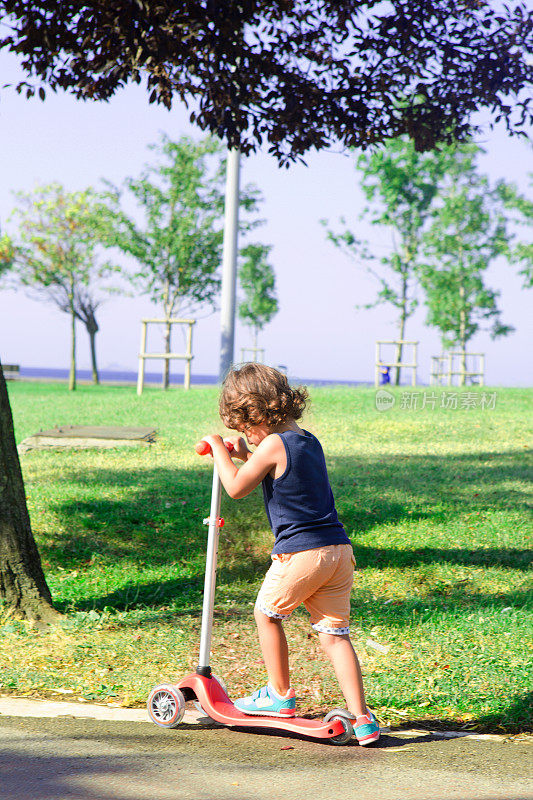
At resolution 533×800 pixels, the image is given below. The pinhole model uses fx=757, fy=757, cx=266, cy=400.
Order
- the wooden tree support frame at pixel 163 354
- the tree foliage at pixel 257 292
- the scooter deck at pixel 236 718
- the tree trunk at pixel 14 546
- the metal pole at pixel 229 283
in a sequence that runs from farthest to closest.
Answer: the tree foliage at pixel 257 292 < the wooden tree support frame at pixel 163 354 < the metal pole at pixel 229 283 < the tree trunk at pixel 14 546 < the scooter deck at pixel 236 718

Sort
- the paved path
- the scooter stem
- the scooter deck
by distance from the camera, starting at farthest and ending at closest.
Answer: the scooter stem → the scooter deck → the paved path

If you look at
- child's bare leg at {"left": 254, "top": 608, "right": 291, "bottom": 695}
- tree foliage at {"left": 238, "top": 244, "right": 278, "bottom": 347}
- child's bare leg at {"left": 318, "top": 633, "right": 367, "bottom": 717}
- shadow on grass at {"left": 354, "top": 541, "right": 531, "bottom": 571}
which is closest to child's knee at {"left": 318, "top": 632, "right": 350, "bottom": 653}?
child's bare leg at {"left": 318, "top": 633, "right": 367, "bottom": 717}

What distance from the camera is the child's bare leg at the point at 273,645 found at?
10.5 ft

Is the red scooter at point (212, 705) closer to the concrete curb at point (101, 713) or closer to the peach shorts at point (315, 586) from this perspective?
the concrete curb at point (101, 713)

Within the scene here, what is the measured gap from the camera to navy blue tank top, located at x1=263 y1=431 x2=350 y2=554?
10.3 feet

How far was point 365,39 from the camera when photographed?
21.0 feet

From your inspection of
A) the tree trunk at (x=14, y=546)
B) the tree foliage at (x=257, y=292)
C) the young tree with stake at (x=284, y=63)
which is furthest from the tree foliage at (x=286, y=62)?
the tree foliage at (x=257, y=292)

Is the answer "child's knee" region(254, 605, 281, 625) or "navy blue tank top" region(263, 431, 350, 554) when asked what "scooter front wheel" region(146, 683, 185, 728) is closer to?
"child's knee" region(254, 605, 281, 625)

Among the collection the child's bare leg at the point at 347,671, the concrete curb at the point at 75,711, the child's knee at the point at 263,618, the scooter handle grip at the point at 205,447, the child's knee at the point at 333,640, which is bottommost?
the concrete curb at the point at 75,711

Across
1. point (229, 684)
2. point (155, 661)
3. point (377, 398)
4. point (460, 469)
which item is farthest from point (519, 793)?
point (377, 398)

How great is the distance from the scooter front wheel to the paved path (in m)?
0.05

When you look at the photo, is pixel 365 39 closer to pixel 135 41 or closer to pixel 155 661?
pixel 135 41

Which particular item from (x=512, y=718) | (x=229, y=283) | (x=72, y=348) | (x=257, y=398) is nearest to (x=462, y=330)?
(x=72, y=348)

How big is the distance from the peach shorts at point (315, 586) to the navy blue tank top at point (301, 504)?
0.04m
